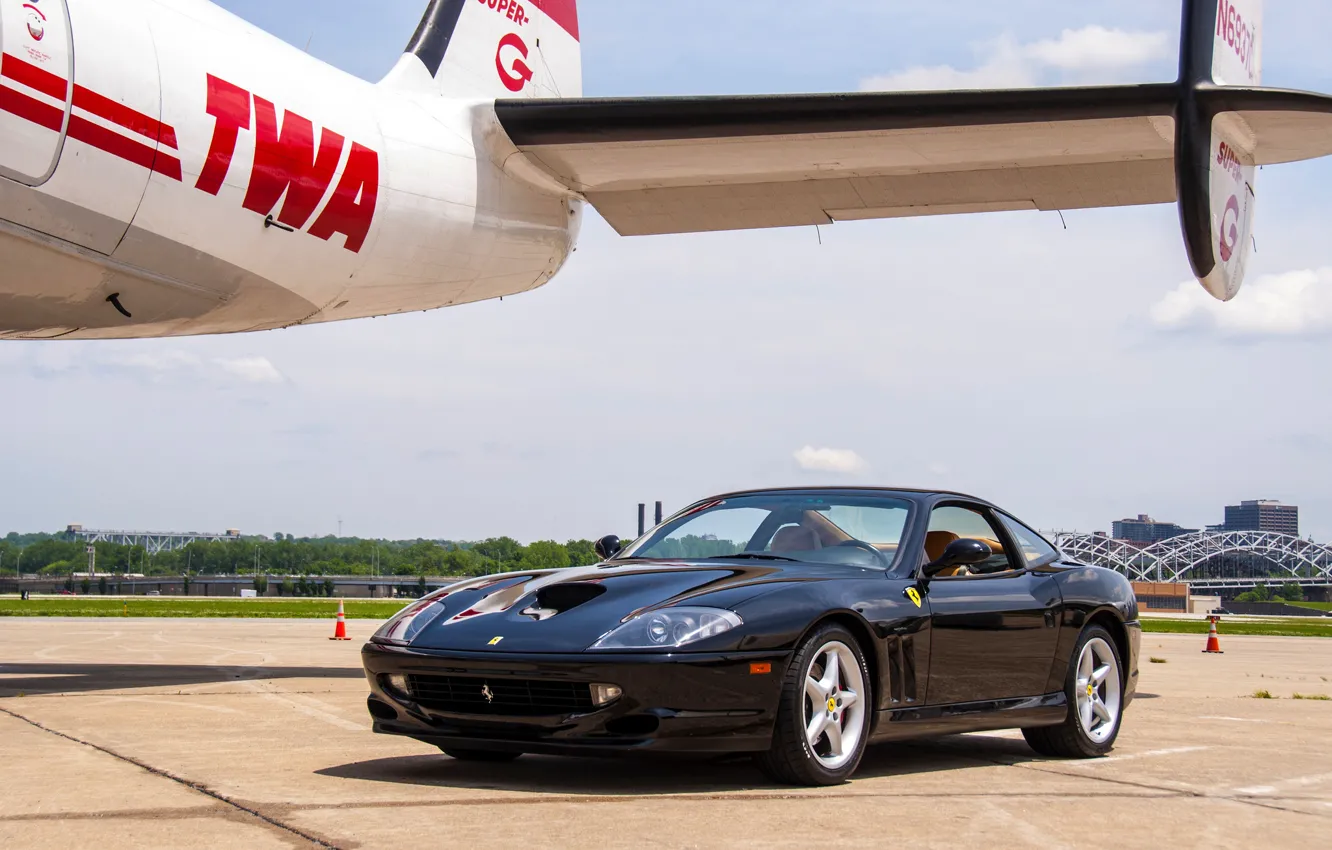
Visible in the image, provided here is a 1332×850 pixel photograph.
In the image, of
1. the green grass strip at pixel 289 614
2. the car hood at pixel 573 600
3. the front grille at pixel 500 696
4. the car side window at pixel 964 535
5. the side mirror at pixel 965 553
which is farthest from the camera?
the green grass strip at pixel 289 614

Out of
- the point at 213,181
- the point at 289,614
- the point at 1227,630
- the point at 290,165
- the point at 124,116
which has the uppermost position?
the point at 290,165

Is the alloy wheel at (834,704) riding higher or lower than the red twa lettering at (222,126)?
lower

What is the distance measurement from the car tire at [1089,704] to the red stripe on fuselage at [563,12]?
501 inches

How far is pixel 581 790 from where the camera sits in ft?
16.6

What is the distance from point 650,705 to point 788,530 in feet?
5.79

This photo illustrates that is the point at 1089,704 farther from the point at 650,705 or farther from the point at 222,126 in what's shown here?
the point at 222,126

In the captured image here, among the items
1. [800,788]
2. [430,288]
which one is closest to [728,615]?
[800,788]

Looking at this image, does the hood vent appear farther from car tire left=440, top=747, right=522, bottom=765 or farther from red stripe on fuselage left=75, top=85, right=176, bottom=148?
red stripe on fuselage left=75, top=85, right=176, bottom=148

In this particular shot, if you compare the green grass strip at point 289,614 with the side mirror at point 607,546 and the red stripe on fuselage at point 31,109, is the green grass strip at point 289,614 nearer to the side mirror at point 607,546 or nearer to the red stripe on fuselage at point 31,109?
the red stripe on fuselage at point 31,109

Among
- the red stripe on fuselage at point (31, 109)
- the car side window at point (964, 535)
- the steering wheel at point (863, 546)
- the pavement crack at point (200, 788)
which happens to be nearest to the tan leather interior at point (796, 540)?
the steering wheel at point (863, 546)

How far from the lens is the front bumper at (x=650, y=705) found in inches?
195

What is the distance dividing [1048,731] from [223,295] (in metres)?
7.45

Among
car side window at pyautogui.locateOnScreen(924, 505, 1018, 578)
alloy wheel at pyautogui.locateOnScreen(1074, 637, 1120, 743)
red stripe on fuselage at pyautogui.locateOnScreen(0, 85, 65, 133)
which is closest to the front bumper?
car side window at pyautogui.locateOnScreen(924, 505, 1018, 578)

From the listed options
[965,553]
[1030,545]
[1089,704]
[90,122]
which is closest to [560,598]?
[965,553]
